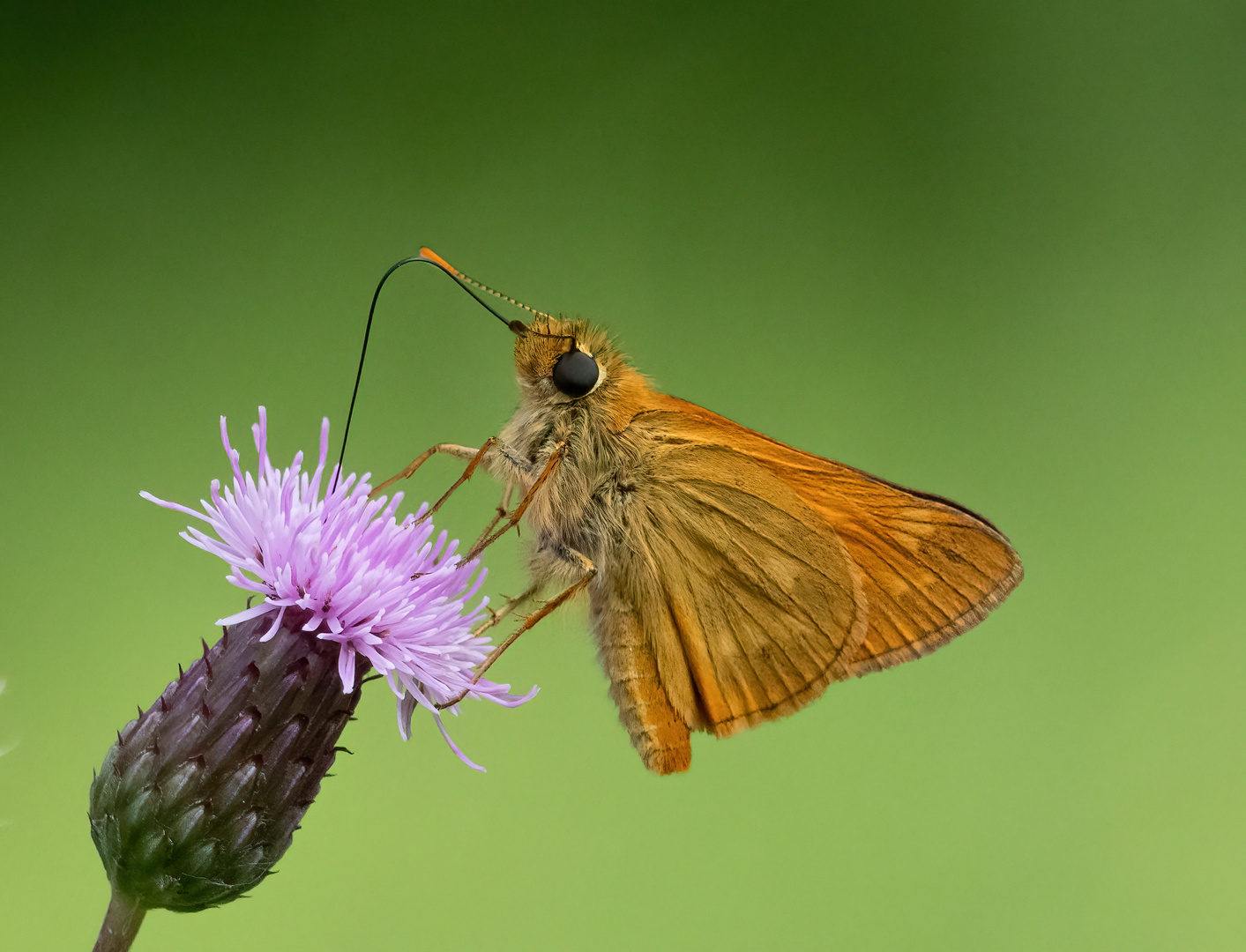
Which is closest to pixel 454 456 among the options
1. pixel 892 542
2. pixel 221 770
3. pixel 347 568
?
pixel 347 568

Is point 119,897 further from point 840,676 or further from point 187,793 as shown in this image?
point 840,676

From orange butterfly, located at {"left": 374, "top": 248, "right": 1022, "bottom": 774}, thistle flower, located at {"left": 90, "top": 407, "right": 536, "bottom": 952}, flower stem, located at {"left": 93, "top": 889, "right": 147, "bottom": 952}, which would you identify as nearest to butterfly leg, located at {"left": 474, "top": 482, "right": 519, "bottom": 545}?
orange butterfly, located at {"left": 374, "top": 248, "right": 1022, "bottom": 774}

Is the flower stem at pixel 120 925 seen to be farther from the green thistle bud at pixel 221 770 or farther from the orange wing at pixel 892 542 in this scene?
the orange wing at pixel 892 542

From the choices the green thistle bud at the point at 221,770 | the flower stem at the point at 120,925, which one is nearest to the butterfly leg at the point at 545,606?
the green thistle bud at the point at 221,770

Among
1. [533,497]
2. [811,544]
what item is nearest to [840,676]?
[811,544]

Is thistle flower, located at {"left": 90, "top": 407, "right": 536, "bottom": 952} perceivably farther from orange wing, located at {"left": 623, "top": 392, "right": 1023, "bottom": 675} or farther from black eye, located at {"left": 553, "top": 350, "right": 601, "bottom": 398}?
orange wing, located at {"left": 623, "top": 392, "right": 1023, "bottom": 675}

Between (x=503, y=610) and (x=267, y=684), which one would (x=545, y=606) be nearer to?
(x=503, y=610)
